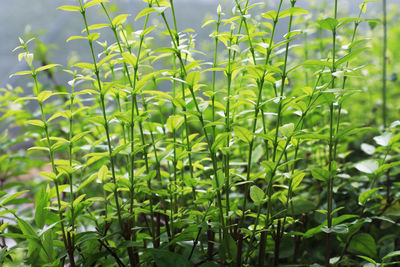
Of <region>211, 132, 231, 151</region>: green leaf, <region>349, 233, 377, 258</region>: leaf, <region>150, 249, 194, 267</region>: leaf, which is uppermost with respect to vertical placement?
<region>211, 132, 231, 151</region>: green leaf

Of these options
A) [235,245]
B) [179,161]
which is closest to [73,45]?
[179,161]

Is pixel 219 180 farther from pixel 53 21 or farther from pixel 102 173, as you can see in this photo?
pixel 53 21

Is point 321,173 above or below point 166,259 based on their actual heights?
above

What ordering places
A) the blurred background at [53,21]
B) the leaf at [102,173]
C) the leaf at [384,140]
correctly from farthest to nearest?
the blurred background at [53,21] → the leaf at [384,140] → the leaf at [102,173]

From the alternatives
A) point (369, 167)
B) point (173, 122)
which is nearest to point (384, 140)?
point (369, 167)

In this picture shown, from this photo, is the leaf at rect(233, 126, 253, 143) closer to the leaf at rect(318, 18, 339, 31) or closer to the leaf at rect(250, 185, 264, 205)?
the leaf at rect(250, 185, 264, 205)

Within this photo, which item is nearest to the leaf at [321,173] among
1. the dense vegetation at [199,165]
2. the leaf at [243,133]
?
the dense vegetation at [199,165]

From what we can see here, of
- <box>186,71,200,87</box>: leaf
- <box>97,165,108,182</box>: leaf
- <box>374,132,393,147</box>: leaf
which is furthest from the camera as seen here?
<box>374,132,393,147</box>: leaf

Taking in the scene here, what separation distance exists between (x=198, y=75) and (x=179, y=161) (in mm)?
213

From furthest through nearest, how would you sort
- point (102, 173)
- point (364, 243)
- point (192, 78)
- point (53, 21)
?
point (53, 21) → point (364, 243) → point (102, 173) → point (192, 78)

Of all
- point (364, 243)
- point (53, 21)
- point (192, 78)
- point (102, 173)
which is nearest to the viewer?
point (192, 78)

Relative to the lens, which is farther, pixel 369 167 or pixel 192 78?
pixel 369 167

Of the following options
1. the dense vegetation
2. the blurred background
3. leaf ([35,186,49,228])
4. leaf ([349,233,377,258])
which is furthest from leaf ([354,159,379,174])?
the blurred background

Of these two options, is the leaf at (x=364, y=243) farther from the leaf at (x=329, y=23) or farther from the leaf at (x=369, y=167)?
the leaf at (x=329, y=23)
